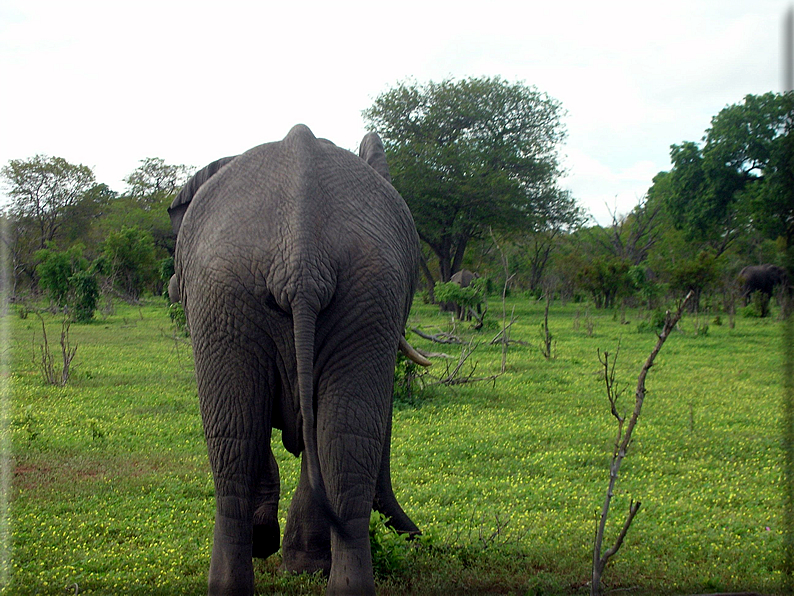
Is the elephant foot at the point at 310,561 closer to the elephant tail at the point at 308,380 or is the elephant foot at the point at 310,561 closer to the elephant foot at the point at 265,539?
the elephant foot at the point at 265,539

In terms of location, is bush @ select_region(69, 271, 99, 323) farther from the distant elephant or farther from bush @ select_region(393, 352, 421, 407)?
the distant elephant

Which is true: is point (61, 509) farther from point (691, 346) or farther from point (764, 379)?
point (691, 346)

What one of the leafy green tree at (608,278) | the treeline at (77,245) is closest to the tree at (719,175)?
the leafy green tree at (608,278)

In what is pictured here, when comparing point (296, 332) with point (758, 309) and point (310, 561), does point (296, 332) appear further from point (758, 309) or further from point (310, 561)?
point (758, 309)

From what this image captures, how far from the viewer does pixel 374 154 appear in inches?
132

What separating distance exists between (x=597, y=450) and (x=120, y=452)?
4146 mm

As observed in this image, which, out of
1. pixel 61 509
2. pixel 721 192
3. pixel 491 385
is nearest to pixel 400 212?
pixel 61 509

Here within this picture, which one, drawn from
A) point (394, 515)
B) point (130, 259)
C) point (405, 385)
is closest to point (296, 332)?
point (394, 515)

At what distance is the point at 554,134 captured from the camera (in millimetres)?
25500

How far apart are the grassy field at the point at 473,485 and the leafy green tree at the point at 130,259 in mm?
12869

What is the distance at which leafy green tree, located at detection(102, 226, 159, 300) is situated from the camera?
2208 centimetres

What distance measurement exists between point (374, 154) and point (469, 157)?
20.0 meters

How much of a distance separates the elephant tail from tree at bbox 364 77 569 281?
67.0 ft

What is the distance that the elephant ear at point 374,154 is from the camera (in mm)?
3298
